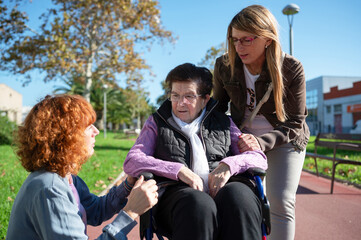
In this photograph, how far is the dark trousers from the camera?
5.29 ft

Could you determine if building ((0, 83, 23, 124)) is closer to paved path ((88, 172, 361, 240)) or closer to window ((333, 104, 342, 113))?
paved path ((88, 172, 361, 240))

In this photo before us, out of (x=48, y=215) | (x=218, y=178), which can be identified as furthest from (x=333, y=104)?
(x=48, y=215)

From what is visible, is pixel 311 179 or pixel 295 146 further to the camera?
pixel 311 179

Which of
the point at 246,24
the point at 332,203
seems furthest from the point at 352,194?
the point at 246,24

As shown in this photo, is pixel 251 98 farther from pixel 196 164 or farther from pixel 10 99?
pixel 10 99

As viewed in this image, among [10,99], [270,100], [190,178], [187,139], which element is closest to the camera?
[190,178]

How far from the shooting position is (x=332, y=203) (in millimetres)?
5086

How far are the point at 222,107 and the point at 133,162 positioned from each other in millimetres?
1171

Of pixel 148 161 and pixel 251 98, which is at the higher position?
pixel 251 98

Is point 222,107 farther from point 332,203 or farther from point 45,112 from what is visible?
point 332,203

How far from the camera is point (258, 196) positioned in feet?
6.57

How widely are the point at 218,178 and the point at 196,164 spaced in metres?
0.22

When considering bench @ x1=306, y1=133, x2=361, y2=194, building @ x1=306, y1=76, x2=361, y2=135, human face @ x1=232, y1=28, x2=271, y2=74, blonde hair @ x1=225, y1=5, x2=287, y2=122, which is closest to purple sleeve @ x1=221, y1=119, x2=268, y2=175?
blonde hair @ x1=225, y1=5, x2=287, y2=122

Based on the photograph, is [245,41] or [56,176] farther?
[245,41]
